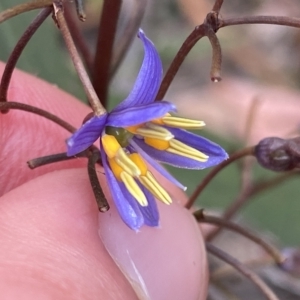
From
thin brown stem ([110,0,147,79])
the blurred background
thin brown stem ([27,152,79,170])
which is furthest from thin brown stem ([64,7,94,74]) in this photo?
the blurred background

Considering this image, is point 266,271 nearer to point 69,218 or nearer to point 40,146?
point 40,146

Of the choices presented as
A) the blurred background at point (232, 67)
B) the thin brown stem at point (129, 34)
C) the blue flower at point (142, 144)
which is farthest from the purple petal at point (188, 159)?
the blurred background at point (232, 67)

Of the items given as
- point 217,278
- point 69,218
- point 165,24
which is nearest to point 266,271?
point 217,278

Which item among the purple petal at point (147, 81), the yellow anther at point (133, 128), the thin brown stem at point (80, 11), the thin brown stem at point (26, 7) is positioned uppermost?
the thin brown stem at point (80, 11)

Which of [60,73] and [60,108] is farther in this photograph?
[60,73]

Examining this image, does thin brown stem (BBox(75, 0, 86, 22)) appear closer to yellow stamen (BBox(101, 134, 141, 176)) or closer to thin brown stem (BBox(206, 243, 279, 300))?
yellow stamen (BBox(101, 134, 141, 176))

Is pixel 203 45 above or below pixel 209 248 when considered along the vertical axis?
above

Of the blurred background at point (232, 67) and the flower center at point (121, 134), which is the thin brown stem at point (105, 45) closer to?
the flower center at point (121, 134)

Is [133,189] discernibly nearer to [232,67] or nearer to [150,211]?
[150,211]
